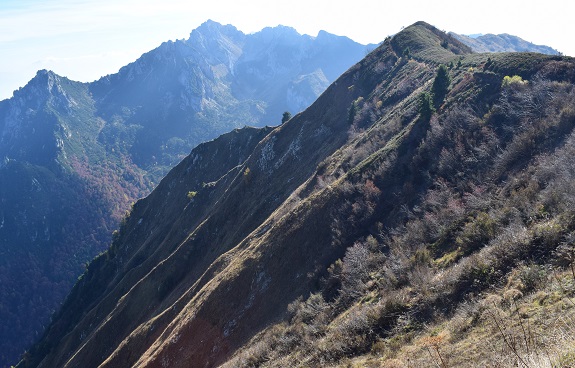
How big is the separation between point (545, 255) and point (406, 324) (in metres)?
8.23

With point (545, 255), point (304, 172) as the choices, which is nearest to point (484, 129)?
point (545, 255)

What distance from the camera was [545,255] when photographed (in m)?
18.7

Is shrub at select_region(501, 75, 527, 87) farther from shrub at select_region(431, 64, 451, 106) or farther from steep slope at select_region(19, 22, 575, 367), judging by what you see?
shrub at select_region(431, 64, 451, 106)

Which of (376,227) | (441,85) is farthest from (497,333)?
(441,85)

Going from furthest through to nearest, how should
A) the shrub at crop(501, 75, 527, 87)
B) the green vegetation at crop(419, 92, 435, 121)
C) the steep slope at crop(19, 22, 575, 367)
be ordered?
the green vegetation at crop(419, 92, 435, 121)
the shrub at crop(501, 75, 527, 87)
the steep slope at crop(19, 22, 575, 367)

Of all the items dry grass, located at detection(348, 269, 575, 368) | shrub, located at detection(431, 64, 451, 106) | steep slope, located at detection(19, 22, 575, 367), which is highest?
shrub, located at detection(431, 64, 451, 106)

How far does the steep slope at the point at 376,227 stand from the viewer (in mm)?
21500

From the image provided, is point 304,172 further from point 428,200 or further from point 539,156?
point 539,156

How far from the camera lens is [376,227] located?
39062 millimetres

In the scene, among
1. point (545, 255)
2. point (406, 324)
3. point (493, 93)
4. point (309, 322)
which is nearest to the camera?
point (545, 255)

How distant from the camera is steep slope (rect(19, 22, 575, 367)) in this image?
2150cm

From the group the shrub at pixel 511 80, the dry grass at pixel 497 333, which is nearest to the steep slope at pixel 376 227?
the shrub at pixel 511 80

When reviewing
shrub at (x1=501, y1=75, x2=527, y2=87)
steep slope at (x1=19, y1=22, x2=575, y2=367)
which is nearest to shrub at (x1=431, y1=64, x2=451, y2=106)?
steep slope at (x1=19, y1=22, x2=575, y2=367)

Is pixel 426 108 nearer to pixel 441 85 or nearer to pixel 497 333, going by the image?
pixel 441 85
